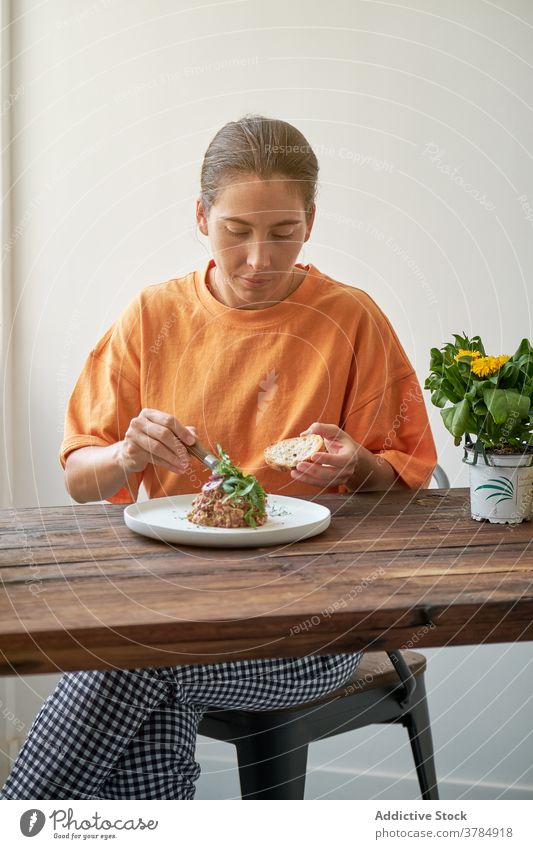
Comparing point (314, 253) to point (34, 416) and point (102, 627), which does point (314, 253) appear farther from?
point (102, 627)

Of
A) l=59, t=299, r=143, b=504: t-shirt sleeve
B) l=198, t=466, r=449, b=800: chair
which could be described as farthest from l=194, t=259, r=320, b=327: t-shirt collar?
l=198, t=466, r=449, b=800: chair

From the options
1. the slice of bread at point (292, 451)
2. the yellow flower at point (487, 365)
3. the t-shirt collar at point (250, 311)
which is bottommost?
the slice of bread at point (292, 451)

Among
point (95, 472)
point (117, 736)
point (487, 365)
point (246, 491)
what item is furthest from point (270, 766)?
point (487, 365)

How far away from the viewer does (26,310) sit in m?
2.12

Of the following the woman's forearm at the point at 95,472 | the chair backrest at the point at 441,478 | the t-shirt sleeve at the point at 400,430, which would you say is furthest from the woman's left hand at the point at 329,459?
the chair backrest at the point at 441,478

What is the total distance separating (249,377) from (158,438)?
36 centimetres

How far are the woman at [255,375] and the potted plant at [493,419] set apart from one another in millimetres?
182

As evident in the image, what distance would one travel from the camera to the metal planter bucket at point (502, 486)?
113 centimetres

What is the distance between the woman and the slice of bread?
4 centimetres

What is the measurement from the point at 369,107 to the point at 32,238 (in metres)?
0.81

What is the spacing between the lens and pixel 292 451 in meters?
1.37

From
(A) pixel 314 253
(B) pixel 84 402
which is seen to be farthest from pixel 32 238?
(B) pixel 84 402

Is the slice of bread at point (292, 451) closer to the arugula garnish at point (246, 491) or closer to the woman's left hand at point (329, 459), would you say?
the woman's left hand at point (329, 459)

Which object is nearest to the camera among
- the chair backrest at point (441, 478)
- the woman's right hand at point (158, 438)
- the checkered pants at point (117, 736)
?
the checkered pants at point (117, 736)
